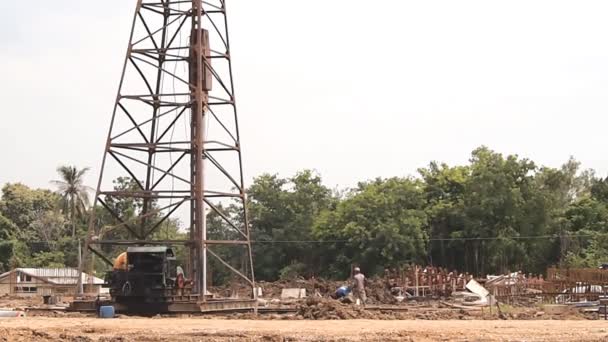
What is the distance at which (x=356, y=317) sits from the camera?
30.7 meters

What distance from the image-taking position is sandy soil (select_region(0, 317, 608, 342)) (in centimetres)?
2434

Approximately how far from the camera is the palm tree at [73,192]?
98.1 metres

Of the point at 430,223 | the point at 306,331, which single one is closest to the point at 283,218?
the point at 430,223

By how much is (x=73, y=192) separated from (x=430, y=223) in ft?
121

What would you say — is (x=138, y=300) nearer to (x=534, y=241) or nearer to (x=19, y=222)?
(x=534, y=241)

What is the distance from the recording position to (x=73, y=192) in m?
99.0

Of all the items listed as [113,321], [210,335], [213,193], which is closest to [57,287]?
[213,193]

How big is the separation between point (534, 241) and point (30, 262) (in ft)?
148

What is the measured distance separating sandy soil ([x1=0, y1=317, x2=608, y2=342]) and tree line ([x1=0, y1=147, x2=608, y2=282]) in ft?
128

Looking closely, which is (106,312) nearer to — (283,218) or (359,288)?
(359,288)

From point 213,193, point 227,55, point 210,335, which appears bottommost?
point 210,335

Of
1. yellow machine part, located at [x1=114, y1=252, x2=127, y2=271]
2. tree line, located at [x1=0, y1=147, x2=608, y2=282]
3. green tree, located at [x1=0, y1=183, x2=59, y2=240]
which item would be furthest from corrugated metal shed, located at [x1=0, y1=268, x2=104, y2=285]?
yellow machine part, located at [x1=114, y1=252, x2=127, y2=271]

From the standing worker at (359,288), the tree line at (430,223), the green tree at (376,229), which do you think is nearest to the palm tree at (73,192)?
the tree line at (430,223)

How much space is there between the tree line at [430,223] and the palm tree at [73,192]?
7.08 metres
